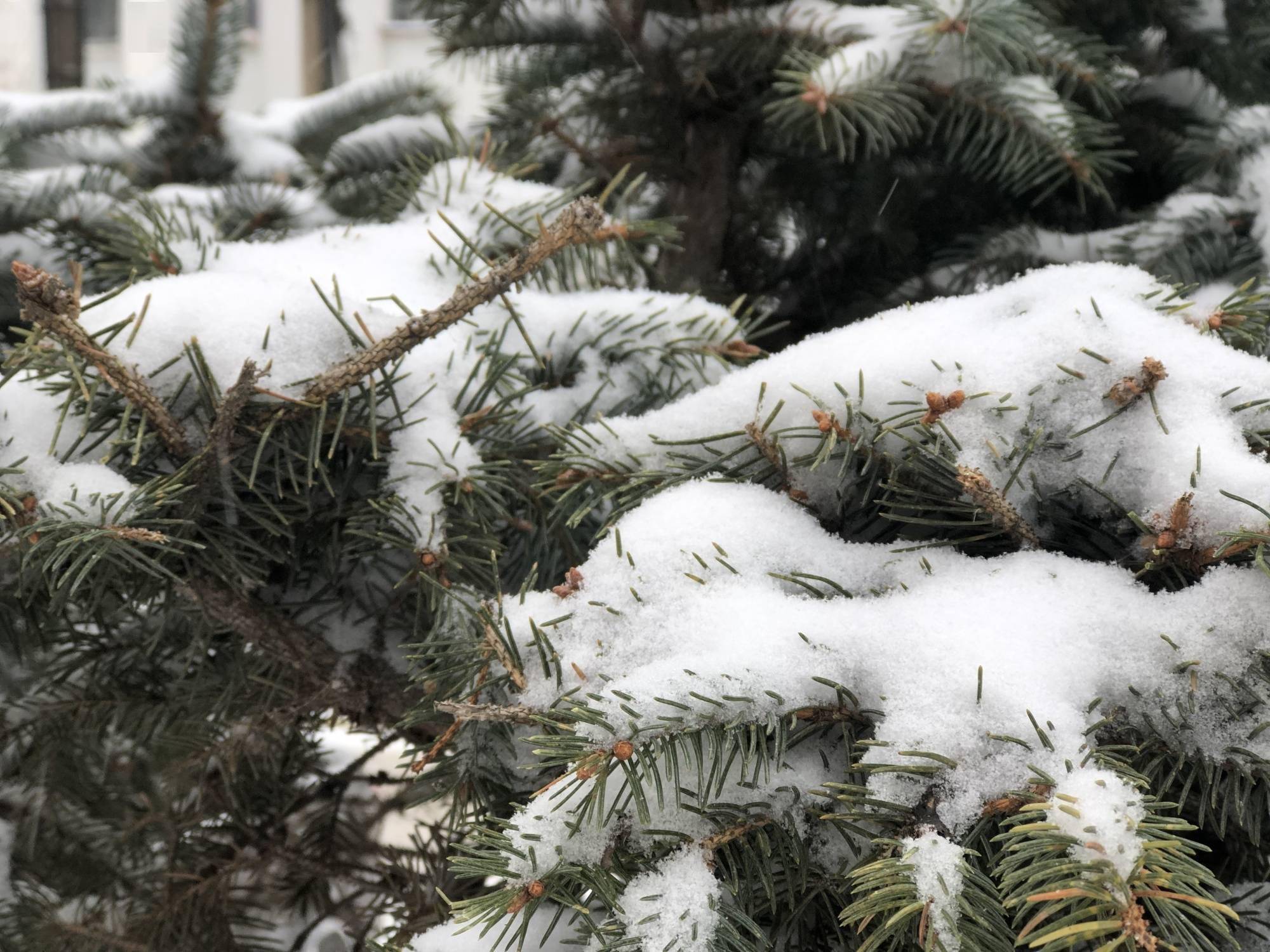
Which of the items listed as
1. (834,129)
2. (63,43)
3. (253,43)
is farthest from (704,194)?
(253,43)

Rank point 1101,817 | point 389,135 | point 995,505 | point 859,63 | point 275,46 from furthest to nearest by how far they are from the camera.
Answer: point 275,46, point 389,135, point 859,63, point 995,505, point 1101,817

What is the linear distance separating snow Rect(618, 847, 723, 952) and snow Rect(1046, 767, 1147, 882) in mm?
129

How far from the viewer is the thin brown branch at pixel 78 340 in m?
0.43

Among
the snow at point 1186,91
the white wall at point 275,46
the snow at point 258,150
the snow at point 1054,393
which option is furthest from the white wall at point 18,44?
the snow at point 1054,393

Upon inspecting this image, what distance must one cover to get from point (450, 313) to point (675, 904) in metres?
0.30

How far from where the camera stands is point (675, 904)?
15.1 inches

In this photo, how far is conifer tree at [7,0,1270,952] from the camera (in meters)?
0.39

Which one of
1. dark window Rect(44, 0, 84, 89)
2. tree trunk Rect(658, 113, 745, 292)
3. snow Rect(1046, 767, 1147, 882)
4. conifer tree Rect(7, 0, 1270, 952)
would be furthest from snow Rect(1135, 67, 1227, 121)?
dark window Rect(44, 0, 84, 89)

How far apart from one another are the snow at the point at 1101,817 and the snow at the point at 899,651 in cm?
1

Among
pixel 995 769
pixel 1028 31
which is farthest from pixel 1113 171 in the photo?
pixel 995 769

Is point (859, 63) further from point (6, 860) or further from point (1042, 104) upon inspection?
point (6, 860)

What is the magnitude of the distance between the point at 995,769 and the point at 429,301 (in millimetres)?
438

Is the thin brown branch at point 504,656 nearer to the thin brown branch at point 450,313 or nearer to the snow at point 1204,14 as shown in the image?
the thin brown branch at point 450,313

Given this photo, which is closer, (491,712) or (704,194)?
(491,712)
